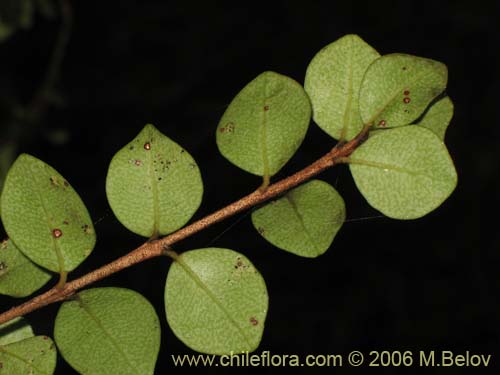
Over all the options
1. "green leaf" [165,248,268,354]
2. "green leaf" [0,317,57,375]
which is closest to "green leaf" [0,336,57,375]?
"green leaf" [0,317,57,375]

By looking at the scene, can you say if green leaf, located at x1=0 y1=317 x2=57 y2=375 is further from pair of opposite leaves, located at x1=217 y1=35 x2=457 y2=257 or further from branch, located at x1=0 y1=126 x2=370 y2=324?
pair of opposite leaves, located at x1=217 y1=35 x2=457 y2=257

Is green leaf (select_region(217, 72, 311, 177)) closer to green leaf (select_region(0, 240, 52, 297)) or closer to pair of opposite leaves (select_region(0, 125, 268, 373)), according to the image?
pair of opposite leaves (select_region(0, 125, 268, 373))

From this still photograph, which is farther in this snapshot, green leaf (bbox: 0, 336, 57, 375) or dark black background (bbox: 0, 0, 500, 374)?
dark black background (bbox: 0, 0, 500, 374)

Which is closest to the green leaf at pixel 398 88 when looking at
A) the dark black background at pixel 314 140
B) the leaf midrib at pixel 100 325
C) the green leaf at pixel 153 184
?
the green leaf at pixel 153 184

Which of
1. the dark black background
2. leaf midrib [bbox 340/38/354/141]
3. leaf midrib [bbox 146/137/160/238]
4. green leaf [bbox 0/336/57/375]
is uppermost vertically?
leaf midrib [bbox 340/38/354/141]

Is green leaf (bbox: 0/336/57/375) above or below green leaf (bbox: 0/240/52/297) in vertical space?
below

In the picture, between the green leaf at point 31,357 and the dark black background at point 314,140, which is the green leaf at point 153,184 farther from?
the dark black background at point 314,140
